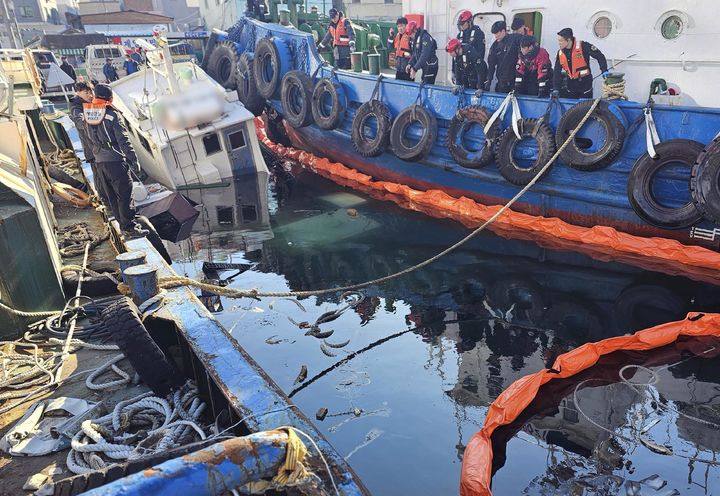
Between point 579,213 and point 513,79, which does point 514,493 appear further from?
point 513,79

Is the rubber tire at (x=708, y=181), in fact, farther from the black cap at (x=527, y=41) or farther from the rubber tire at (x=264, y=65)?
the rubber tire at (x=264, y=65)

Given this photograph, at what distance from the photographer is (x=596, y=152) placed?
7.46 meters

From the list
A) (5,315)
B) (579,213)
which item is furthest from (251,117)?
(5,315)

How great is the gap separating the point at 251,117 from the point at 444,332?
7.49 meters

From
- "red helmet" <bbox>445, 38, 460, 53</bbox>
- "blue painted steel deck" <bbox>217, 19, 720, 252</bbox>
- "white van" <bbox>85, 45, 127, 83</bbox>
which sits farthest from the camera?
"white van" <bbox>85, 45, 127, 83</bbox>

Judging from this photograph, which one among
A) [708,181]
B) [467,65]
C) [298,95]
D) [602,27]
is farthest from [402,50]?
[708,181]

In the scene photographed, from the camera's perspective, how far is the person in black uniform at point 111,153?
264 inches

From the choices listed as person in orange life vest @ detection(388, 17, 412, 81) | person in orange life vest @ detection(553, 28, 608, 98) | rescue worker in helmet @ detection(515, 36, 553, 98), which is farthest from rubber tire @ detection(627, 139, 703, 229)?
person in orange life vest @ detection(388, 17, 412, 81)

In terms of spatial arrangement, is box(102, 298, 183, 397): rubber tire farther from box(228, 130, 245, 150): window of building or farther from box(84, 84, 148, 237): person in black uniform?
box(228, 130, 245, 150): window of building

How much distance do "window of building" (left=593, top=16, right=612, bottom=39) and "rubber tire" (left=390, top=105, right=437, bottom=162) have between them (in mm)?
2920

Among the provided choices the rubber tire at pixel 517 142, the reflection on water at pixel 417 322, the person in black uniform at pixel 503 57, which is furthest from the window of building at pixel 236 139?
the rubber tire at pixel 517 142

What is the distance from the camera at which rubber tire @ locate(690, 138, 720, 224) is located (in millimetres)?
6332

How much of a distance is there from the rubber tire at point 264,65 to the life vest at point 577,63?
7.00 meters

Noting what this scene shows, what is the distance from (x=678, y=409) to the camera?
439cm
